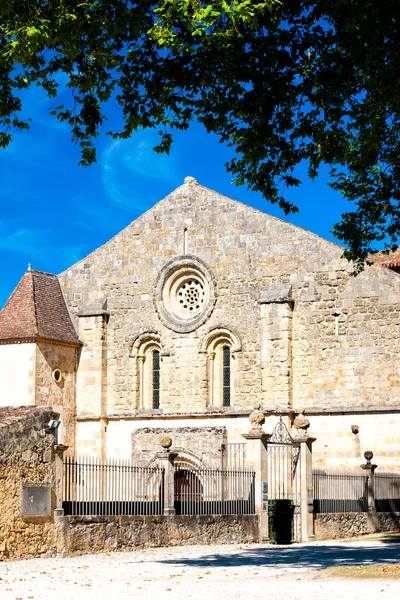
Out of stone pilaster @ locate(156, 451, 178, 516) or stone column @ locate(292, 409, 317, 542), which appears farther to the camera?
stone column @ locate(292, 409, 317, 542)

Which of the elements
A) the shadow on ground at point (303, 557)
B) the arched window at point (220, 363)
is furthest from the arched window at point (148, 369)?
the shadow on ground at point (303, 557)

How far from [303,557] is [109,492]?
552cm

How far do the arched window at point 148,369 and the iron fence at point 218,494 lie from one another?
7620 millimetres

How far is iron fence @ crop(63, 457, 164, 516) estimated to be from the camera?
65.7 feet

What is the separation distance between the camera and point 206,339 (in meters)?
32.6

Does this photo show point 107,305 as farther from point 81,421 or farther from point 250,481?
point 250,481

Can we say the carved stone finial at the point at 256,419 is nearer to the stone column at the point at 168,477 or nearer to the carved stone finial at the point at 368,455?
the stone column at the point at 168,477

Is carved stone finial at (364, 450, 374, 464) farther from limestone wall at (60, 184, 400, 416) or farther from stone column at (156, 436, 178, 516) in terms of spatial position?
stone column at (156, 436, 178, 516)

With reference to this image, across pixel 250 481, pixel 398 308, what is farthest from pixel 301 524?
pixel 398 308

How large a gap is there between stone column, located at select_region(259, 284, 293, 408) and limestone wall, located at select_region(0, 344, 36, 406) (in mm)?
7260

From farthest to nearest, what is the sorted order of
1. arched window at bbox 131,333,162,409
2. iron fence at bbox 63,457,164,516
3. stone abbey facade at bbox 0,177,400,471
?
arched window at bbox 131,333,162,409 → stone abbey facade at bbox 0,177,400,471 → iron fence at bbox 63,457,164,516

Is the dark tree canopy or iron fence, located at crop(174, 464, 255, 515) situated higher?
→ the dark tree canopy

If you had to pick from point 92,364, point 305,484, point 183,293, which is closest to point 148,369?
point 92,364

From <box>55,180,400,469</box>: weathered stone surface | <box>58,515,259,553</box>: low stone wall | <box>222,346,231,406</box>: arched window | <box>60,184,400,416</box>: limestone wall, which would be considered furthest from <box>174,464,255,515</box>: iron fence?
<box>222,346,231,406</box>: arched window
